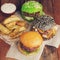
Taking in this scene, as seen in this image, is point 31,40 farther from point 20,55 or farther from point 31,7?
point 31,7

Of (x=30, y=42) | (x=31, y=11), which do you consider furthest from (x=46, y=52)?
(x=31, y=11)

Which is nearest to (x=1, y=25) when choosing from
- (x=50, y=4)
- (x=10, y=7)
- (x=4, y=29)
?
(x=4, y=29)

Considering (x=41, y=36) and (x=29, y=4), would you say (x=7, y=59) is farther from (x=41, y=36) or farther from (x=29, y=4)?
(x=29, y=4)

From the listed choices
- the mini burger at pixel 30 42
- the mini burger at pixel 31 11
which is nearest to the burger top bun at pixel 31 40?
the mini burger at pixel 30 42

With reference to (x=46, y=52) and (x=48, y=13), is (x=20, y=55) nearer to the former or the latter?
(x=46, y=52)

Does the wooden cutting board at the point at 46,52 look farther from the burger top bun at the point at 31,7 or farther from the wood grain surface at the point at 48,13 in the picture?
the burger top bun at the point at 31,7

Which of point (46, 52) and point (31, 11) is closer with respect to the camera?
point (46, 52)

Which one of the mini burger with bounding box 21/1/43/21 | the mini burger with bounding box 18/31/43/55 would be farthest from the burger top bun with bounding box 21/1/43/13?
the mini burger with bounding box 18/31/43/55
